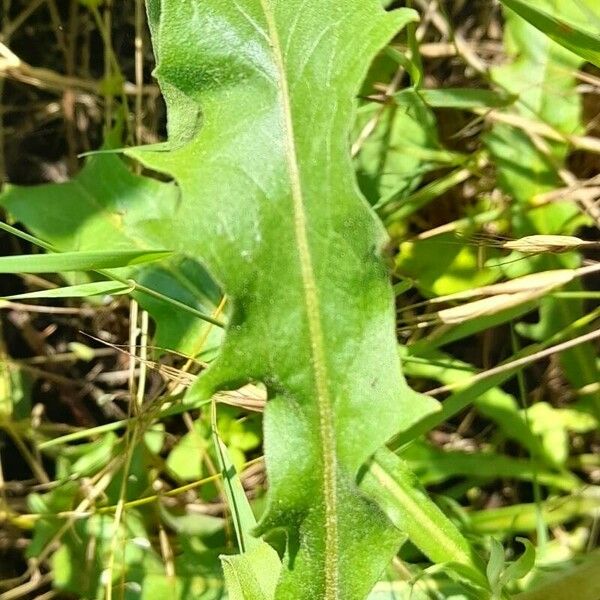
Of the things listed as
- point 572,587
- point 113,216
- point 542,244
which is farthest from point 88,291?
point 572,587

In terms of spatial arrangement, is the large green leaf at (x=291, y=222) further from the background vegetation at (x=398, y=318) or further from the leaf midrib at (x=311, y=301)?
the background vegetation at (x=398, y=318)

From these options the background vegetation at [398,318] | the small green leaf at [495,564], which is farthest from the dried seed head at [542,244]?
the small green leaf at [495,564]

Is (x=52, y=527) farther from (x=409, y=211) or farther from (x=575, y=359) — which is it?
(x=575, y=359)

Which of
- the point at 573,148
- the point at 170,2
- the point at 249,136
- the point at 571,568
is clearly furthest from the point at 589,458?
the point at 170,2

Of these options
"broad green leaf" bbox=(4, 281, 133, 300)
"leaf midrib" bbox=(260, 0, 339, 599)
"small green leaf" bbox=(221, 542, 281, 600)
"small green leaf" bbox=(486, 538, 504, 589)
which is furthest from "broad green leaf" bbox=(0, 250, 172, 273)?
"small green leaf" bbox=(486, 538, 504, 589)

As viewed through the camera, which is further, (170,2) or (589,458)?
(589,458)

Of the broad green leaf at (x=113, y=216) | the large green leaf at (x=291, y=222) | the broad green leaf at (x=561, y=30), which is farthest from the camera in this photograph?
the broad green leaf at (x=113, y=216)
